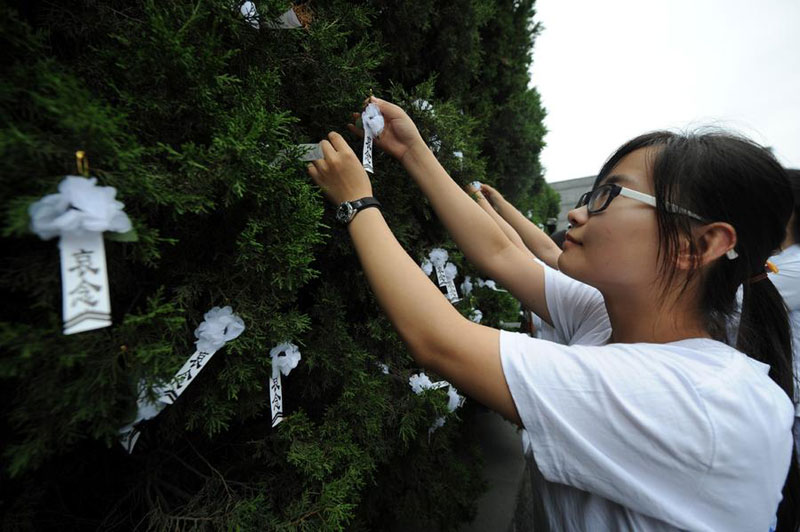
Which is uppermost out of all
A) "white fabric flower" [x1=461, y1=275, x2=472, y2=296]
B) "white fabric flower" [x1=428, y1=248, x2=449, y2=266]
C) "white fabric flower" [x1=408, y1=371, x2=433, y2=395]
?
"white fabric flower" [x1=428, y1=248, x2=449, y2=266]

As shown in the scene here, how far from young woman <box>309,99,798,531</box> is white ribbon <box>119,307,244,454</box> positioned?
18.2 inches

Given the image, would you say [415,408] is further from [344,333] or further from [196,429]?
[196,429]

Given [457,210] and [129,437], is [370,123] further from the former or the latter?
[129,437]

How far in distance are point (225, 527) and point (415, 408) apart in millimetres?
956

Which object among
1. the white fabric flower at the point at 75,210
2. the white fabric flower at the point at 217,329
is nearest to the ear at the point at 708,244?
the white fabric flower at the point at 217,329

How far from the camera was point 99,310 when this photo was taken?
2.20 ft

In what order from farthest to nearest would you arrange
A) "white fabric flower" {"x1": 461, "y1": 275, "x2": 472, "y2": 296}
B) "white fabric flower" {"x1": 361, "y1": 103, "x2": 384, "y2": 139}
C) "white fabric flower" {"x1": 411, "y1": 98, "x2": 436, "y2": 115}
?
"white fabric flower" {"x1": 461, "y1": 275, "x2": 472, "y2": 296}, "white fabric flower" {"x1": 411, "y1": 98, "x2": 436, "y2": 115}, "white fabric flower" {"x1": 361, "y1": 103, "x2": 384, "y2": 139}

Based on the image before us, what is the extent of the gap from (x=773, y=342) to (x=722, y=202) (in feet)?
2.37

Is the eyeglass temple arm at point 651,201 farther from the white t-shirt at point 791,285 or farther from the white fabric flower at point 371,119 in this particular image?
the white t-shirt at point 791,285

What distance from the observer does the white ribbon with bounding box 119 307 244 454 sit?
0.94 meters

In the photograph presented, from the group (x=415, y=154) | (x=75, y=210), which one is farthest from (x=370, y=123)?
(x=75, y=210)

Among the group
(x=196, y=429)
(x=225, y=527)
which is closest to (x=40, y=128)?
(x=196, y=429)

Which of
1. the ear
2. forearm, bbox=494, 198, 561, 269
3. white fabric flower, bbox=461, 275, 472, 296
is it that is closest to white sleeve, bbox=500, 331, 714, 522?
the ear

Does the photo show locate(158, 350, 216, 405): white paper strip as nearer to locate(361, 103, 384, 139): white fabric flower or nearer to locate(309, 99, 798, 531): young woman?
locate(309, 99, 798, 531): young woman
